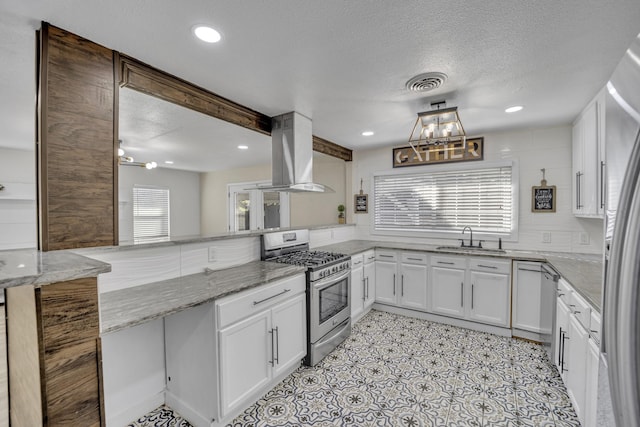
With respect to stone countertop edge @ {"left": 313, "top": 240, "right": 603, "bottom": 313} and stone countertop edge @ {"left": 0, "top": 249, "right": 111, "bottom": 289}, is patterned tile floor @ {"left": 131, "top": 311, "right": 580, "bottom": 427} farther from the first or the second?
stone countertop edge @ {"left": 0, "top": 249, "right": 111, "bottom": 289}

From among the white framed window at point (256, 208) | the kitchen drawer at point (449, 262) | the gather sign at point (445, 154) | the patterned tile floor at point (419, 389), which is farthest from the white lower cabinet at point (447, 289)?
the white framed window at point (256, 208)

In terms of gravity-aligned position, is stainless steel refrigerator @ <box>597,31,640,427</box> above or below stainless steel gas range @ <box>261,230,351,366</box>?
above

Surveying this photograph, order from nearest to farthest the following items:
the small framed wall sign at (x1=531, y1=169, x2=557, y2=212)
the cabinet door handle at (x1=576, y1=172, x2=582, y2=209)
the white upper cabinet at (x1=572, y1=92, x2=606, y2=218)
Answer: the white upper cabinet at (x1=572, y1=92, x2=606, y2=218) < the cabinet door handle at (x1=576, y1=172, x2=582, y2=209) < the small framed wall sign at (x1=531, y1=169, x2=557, y2=212)

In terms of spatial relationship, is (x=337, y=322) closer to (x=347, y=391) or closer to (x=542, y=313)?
(x=347, y=391)

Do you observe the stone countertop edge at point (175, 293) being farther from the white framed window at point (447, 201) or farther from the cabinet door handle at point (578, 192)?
the cabinet door handle at point (578, 192)

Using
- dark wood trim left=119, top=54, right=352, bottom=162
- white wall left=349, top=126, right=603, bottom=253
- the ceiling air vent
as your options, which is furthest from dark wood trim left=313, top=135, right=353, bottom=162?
white wall left=349, top=126, right=603, bottom=253

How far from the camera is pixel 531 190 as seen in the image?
3.43 m

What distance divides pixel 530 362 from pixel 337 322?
177cm

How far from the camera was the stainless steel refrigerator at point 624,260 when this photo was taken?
48cm

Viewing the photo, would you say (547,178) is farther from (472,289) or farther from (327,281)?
(327,281)

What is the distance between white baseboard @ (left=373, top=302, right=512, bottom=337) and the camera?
10.3ft

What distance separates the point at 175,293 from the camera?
5.70 feet

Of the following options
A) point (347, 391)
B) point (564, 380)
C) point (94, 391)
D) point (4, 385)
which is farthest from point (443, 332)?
point (4, 385)

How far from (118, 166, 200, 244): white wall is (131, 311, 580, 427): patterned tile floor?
4.27m
